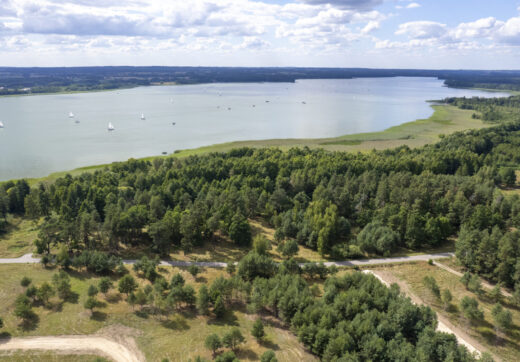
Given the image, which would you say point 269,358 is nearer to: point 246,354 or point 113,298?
point 246,354

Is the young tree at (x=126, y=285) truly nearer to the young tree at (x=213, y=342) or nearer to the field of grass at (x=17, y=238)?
the young tree at (x=213, y=342)

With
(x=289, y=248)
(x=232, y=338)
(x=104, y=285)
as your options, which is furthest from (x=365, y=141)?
(x=104, y=285)

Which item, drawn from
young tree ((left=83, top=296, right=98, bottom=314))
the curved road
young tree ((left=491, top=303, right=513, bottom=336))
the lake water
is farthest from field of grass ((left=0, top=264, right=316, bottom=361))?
the lake water

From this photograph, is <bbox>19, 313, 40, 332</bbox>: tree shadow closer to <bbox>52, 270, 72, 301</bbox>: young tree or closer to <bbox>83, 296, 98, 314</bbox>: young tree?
<bbox>52, 270, 72, 301</bbox>: young tree

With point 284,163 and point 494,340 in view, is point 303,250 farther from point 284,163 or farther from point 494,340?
point 284,163

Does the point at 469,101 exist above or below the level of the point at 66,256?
above

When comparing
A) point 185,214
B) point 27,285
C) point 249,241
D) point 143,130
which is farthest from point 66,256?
point 143,130
